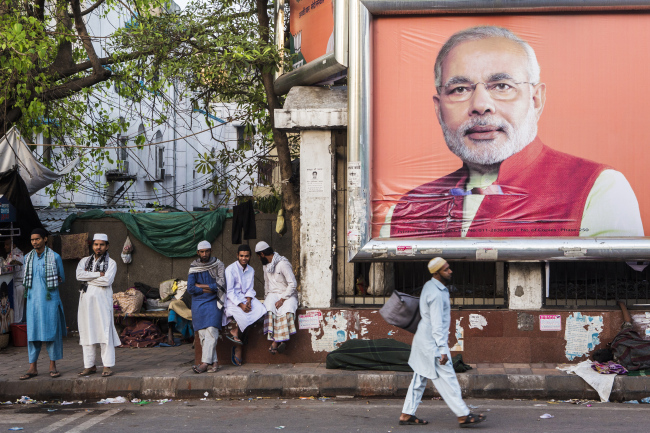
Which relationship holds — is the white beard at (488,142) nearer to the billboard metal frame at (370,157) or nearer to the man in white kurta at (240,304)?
the billboard metal frame at (370,157)

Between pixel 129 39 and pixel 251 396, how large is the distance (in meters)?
6.19

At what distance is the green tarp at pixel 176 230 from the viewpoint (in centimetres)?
1199

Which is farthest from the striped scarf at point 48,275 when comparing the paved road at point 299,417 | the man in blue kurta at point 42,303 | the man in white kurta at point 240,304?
the man in white kurta at point 240,304

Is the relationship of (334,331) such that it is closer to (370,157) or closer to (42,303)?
(370,157)

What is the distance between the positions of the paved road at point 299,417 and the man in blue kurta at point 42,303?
933mm

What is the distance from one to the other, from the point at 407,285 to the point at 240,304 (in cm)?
236

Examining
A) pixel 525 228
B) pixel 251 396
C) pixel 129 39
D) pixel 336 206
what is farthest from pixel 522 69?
pixel 129 39

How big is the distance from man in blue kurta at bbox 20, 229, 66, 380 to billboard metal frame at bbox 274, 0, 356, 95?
12.8 ft

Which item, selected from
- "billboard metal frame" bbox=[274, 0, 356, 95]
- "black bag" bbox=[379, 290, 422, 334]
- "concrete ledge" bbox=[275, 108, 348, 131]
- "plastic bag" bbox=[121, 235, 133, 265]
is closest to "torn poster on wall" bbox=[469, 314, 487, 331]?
"black bag" bbox=[379, 290, 422, 334]

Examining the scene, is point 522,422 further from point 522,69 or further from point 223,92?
point 223,92

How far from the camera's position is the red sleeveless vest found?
8469mm

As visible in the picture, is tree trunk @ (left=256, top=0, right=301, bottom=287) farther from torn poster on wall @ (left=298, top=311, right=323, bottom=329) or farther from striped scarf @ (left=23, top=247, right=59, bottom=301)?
striped scarf @ (left=23, top=247, right=59, bottom=301)

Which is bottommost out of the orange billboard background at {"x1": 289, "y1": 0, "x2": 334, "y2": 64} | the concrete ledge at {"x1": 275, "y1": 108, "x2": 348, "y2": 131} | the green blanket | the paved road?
the paved road

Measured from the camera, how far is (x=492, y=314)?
8.45 metres
